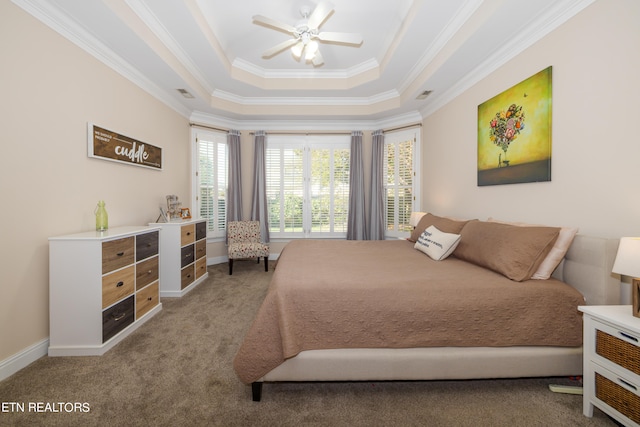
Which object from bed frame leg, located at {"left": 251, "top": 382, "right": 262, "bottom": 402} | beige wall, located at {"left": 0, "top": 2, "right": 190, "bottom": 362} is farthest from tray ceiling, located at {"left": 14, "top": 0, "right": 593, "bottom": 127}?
bed frame leg, located at {"left": 251, "top": 382, "right": 262, "bottom": 402}

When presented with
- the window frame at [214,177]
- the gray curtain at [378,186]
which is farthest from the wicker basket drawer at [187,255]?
the gray curtain at [378,186]

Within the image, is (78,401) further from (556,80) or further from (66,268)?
(556,80)

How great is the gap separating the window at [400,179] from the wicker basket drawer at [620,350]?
130 inches

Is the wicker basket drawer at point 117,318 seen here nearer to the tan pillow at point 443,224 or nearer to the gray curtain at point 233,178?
the gray curtain at point 233,178

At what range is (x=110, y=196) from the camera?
2797mm

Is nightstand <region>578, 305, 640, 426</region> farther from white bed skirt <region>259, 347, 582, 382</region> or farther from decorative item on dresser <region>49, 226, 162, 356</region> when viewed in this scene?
decorative item on dresser <region>49, 226, 162, 356</region>

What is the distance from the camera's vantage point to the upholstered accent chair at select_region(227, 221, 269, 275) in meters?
4.27

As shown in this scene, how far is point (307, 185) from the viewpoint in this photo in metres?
5.21

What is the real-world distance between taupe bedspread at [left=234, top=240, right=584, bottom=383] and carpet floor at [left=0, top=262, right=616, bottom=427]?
0.95 ft

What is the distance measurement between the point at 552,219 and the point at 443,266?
1018mm

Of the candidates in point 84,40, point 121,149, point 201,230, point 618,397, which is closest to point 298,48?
point 84,40

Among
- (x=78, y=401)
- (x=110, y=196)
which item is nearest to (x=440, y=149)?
(x=110, y=196)

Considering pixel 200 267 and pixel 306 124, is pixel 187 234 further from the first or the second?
pixel 306 124

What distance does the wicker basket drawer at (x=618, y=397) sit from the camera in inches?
48.9
